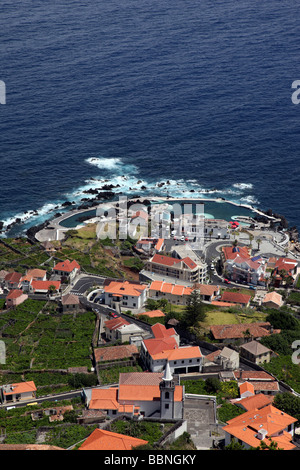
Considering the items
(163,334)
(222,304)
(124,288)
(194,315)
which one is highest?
(124,288)

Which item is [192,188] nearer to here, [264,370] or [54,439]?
[264,370]

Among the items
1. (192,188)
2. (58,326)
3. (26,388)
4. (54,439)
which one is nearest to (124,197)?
(192,188)

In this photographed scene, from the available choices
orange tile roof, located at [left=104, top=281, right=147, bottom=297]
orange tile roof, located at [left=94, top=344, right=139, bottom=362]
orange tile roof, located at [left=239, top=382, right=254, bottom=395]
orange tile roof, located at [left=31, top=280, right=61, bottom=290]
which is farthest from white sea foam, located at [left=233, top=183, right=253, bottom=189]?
orange tile roof, located at [left=239, top=382, right=254, bottom=395]

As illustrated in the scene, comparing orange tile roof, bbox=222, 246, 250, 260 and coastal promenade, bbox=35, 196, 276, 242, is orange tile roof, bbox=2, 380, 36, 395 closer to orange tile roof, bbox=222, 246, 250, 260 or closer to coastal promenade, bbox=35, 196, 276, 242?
orange tile roof, bbox=222, 246, 250, 260

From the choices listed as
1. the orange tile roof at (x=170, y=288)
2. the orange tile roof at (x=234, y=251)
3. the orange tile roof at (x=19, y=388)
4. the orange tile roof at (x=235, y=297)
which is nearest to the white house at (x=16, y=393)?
the orange tile roof at (x=19, y=388)

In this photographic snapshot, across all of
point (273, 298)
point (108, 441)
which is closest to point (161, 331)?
point (273, 298)

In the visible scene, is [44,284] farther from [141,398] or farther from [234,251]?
[141,398]

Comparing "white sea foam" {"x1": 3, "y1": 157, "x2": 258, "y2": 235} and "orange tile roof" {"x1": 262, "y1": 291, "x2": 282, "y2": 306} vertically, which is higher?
"white sea foam" {"x1": 3, "y1": 157, "x2": 258, "y2": 235}
